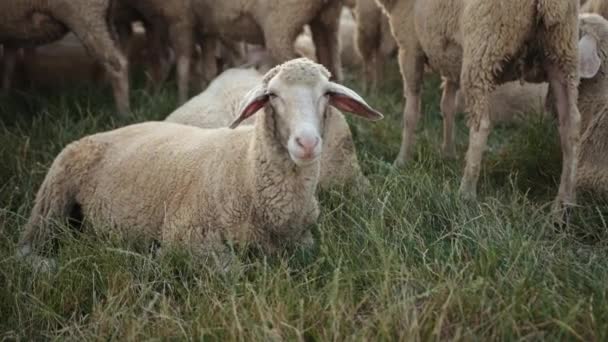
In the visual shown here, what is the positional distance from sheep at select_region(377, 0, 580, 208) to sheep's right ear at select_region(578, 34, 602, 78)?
23cm

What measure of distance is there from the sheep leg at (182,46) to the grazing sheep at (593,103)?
3523 millimetres

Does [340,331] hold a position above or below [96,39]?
below

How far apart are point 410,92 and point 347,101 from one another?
7.08 ft

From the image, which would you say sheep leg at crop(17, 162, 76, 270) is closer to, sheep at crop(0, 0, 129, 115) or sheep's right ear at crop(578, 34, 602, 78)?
sheep at crop(0, 0, 129, 115)

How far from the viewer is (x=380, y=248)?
11.7 ft

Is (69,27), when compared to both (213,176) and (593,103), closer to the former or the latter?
(213,176)

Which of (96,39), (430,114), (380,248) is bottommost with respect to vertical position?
(430,114)

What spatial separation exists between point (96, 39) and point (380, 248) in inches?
148

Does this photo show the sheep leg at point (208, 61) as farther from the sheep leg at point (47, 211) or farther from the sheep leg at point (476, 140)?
the sheep leg at point (476, 140)

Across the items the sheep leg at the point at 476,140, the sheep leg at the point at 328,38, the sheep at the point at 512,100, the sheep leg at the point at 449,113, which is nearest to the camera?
the sheep leg at the point at 476,140

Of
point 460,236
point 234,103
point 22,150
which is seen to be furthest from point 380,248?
→ point 22,150

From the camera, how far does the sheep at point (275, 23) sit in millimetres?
6496

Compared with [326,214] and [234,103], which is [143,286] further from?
[234,103]

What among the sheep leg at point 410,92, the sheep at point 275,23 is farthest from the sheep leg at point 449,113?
the sheep at point 275,23
